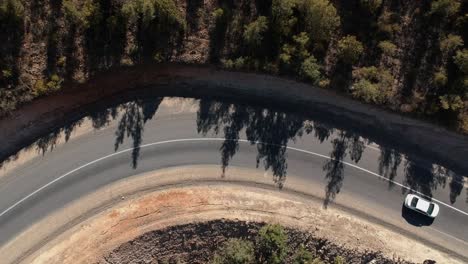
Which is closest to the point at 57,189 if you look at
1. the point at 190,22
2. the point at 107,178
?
the point at 107,178

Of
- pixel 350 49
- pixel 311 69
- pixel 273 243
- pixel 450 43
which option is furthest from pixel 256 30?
pixel 273 243

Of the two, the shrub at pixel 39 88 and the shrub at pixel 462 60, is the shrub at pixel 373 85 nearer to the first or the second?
the shrub at pixel 462 60

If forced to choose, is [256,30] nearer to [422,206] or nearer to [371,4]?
[371,4]

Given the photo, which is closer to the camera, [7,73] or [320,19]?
[7,73]

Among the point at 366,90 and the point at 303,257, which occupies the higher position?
the point at 366,90

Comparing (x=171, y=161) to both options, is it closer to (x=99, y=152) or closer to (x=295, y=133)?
(x=99, y=152)

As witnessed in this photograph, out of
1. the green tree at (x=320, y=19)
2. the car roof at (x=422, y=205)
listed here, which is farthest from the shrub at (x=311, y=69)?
the car roof at (x=422, y=205)
